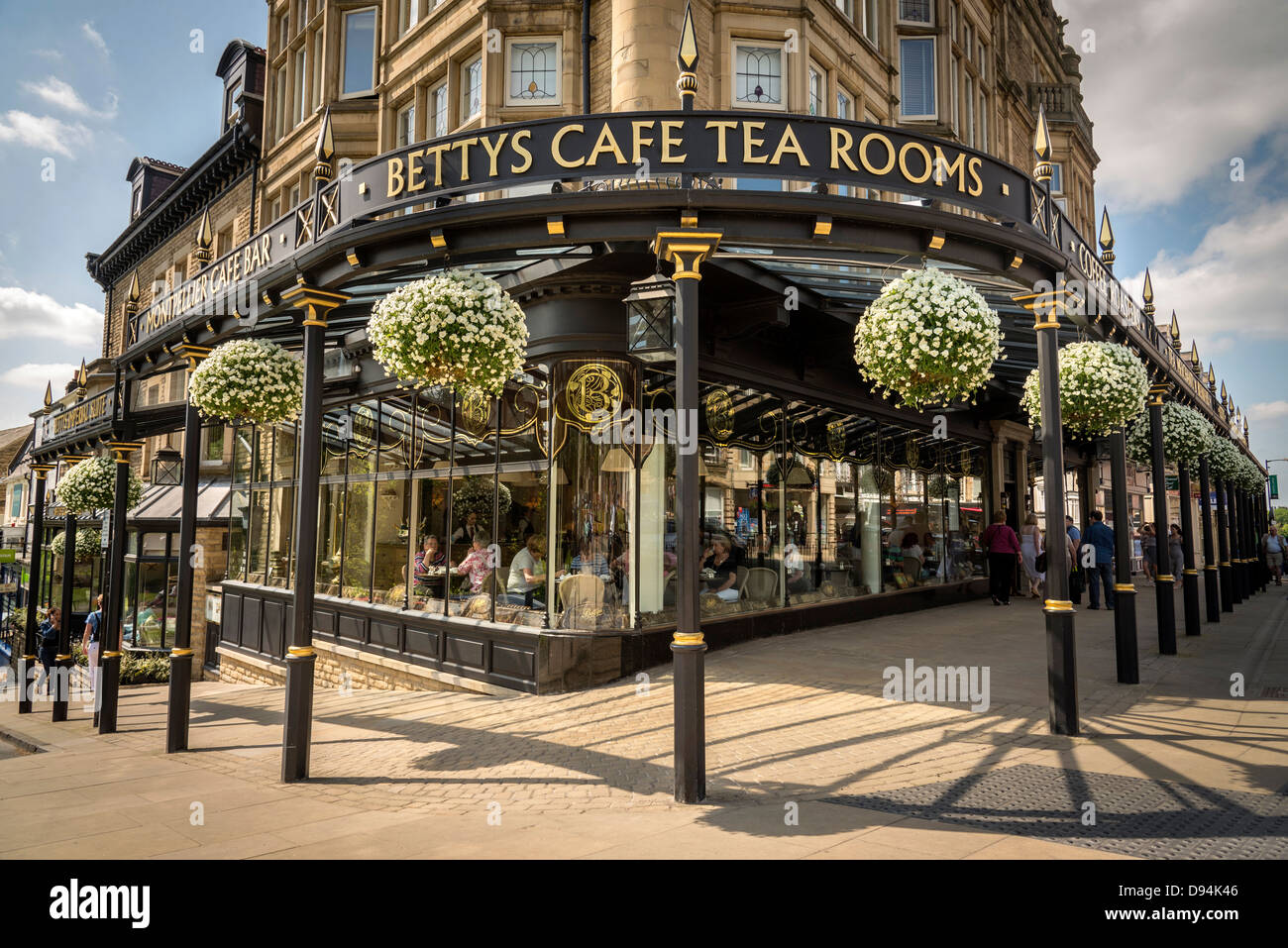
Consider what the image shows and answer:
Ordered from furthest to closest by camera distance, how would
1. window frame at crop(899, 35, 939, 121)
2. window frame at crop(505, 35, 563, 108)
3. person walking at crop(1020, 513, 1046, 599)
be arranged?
person walking at crop(1020, 513, 1046, 599) < window frame at crop(899, 35, 939, 121) < window frame at crop(505, 35, 563, 108)

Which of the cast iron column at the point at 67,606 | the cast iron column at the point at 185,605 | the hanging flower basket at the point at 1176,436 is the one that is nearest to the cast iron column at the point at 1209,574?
the hanging flower basket at the point at 1176,436

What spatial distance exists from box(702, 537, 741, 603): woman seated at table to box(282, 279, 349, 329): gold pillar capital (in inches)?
228

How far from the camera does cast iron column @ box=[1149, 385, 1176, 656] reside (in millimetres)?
10312

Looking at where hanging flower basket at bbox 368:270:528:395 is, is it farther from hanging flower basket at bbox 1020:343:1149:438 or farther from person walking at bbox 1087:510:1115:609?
person walking at bbox 1087:510:1115:609

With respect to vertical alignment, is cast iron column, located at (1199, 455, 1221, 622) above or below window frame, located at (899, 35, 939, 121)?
below

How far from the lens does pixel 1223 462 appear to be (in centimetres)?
1633

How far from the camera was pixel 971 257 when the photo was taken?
645 cm

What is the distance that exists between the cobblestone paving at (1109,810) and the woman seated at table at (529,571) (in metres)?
5.19

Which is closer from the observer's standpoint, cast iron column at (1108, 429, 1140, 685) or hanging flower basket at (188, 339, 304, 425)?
hanging flower basket at (188, 339, 304, 425)

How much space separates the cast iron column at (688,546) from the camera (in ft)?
17.2

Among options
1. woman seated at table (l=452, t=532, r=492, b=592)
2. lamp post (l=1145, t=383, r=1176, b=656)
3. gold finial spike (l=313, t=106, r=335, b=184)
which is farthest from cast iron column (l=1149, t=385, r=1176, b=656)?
gold finial spike (l=313, t=106, r=335, b=184)

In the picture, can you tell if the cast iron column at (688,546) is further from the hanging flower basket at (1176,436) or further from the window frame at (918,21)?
the window frame at (918,21)
